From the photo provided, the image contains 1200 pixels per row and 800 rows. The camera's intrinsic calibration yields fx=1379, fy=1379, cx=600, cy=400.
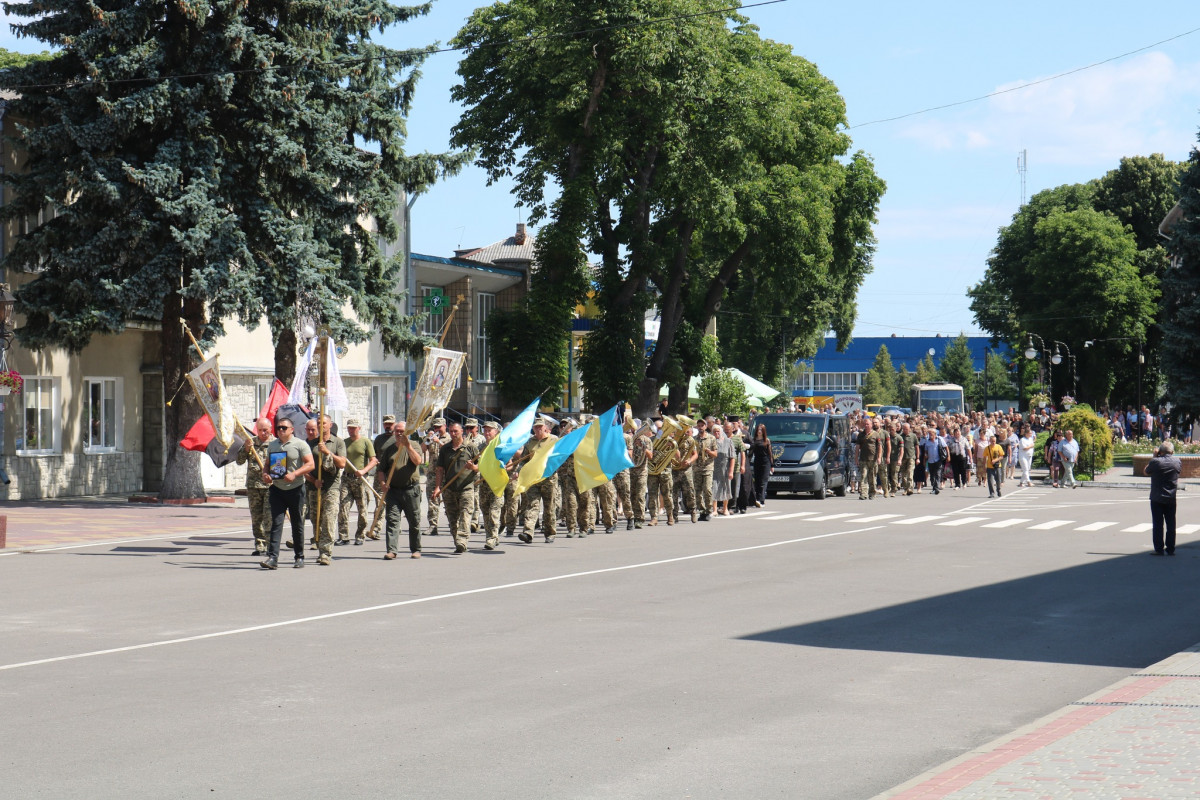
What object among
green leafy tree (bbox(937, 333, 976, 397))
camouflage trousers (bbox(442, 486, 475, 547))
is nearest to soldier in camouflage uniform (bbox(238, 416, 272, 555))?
camouflage trousers (bbox(442, 486, 475, 547))

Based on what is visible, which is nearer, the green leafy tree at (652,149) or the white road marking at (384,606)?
the white road marking at (384,606)

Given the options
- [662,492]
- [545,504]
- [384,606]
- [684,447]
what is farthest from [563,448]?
[384,606]

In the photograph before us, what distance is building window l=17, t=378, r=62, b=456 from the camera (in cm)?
2798

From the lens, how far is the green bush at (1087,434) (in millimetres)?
40375

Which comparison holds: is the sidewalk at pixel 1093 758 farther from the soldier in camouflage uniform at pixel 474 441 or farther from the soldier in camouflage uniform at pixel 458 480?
the soldier in camouflage uniform at pixel 474 441

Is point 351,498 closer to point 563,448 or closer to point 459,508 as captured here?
point 459,508

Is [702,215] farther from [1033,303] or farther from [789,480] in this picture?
[1033,303]

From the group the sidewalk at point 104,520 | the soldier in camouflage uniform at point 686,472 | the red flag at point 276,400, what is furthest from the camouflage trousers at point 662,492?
the sidewalk at point 104,520

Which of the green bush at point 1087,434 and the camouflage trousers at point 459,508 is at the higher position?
the green bush at point 1087,434

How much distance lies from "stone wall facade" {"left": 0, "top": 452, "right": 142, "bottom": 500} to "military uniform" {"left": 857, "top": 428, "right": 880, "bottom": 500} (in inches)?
651

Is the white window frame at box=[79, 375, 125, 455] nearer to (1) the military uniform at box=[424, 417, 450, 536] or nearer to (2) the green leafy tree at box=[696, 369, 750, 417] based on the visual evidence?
(1) the military uniform at box=[424, 417, 450, 536]

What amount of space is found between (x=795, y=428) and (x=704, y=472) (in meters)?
7.96

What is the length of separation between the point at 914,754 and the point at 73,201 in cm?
2466

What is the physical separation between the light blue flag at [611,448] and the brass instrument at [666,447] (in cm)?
267
